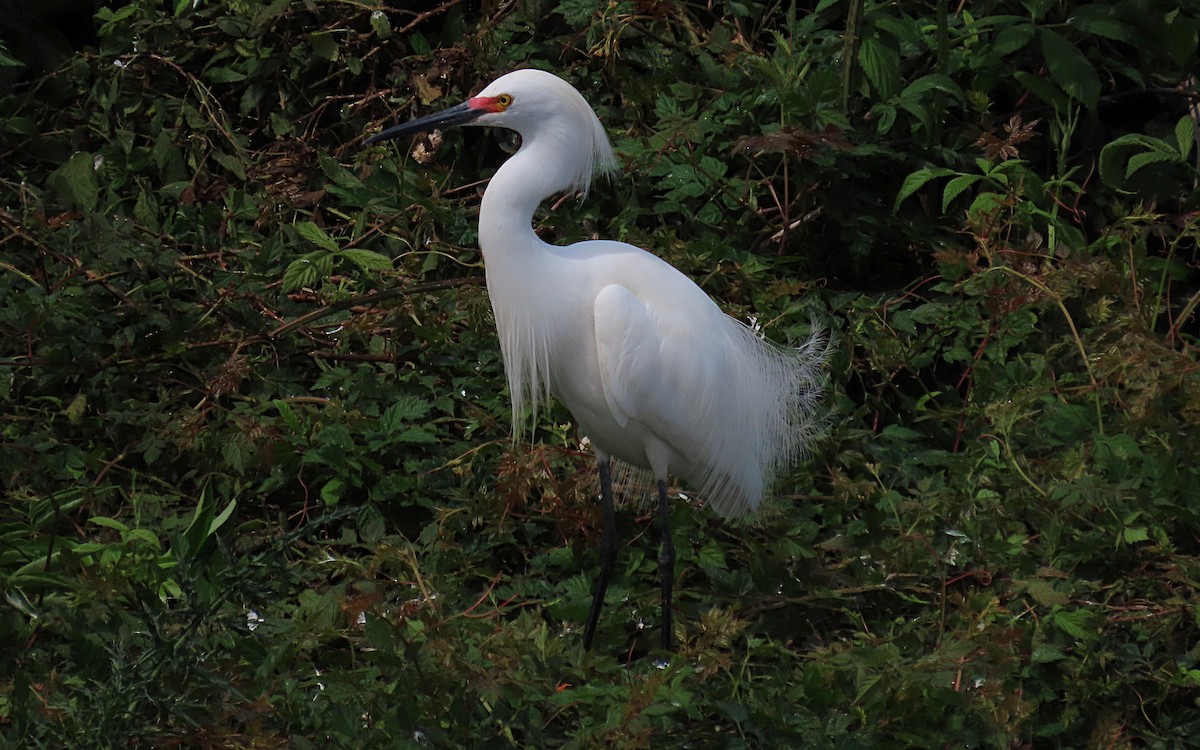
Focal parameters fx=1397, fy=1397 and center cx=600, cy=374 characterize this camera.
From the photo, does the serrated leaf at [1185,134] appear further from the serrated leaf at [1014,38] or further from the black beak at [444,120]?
the black beak at [444,120]

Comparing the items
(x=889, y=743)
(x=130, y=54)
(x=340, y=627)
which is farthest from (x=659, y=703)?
(x=130, y=54)

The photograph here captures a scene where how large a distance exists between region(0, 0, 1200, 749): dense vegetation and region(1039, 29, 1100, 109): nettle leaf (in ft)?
0.04

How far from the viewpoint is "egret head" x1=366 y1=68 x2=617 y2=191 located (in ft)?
9.90

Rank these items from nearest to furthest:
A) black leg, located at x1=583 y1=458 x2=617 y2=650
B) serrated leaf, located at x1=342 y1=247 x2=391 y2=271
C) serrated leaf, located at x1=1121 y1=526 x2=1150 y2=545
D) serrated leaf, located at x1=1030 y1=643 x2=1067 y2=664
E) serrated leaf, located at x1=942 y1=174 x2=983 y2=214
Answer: serrated leaf, located at x1=1030 y1=643 x2=1067 y2=664
serrated leaf, located at x1=1121 y1=526 x2=1150 y2=545
black leg, located at x1=583 y1=458 x2=617 y2=650
serrated leaf, located at x1=942 y1=174 x2=983 y2=214
serrated leaf, located at x1=342 y1=247 x2=391 y2=271

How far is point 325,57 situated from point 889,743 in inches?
123

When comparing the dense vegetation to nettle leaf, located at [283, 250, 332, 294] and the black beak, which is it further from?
the black beak

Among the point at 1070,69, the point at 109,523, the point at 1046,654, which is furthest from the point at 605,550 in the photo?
the point at 1070,69

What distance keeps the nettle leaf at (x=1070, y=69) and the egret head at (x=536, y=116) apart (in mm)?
1541

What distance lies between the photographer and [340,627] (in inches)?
114

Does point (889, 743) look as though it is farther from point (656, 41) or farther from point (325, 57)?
point (325, 57)

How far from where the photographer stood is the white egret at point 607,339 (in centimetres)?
302

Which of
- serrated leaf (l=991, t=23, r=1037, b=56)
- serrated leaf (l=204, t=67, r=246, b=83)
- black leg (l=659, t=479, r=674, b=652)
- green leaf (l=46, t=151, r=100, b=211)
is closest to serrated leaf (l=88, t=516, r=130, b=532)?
black leg (l=659, t=479, r=674, b=652)

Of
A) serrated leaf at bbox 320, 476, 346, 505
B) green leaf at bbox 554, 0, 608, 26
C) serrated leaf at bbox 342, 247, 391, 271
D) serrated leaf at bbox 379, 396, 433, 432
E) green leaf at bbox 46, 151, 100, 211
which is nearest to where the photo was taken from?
serrated leaf at bbox 320, 476, 346, 505

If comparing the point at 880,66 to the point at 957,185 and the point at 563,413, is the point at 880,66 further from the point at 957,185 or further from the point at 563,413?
the point at 563,413
